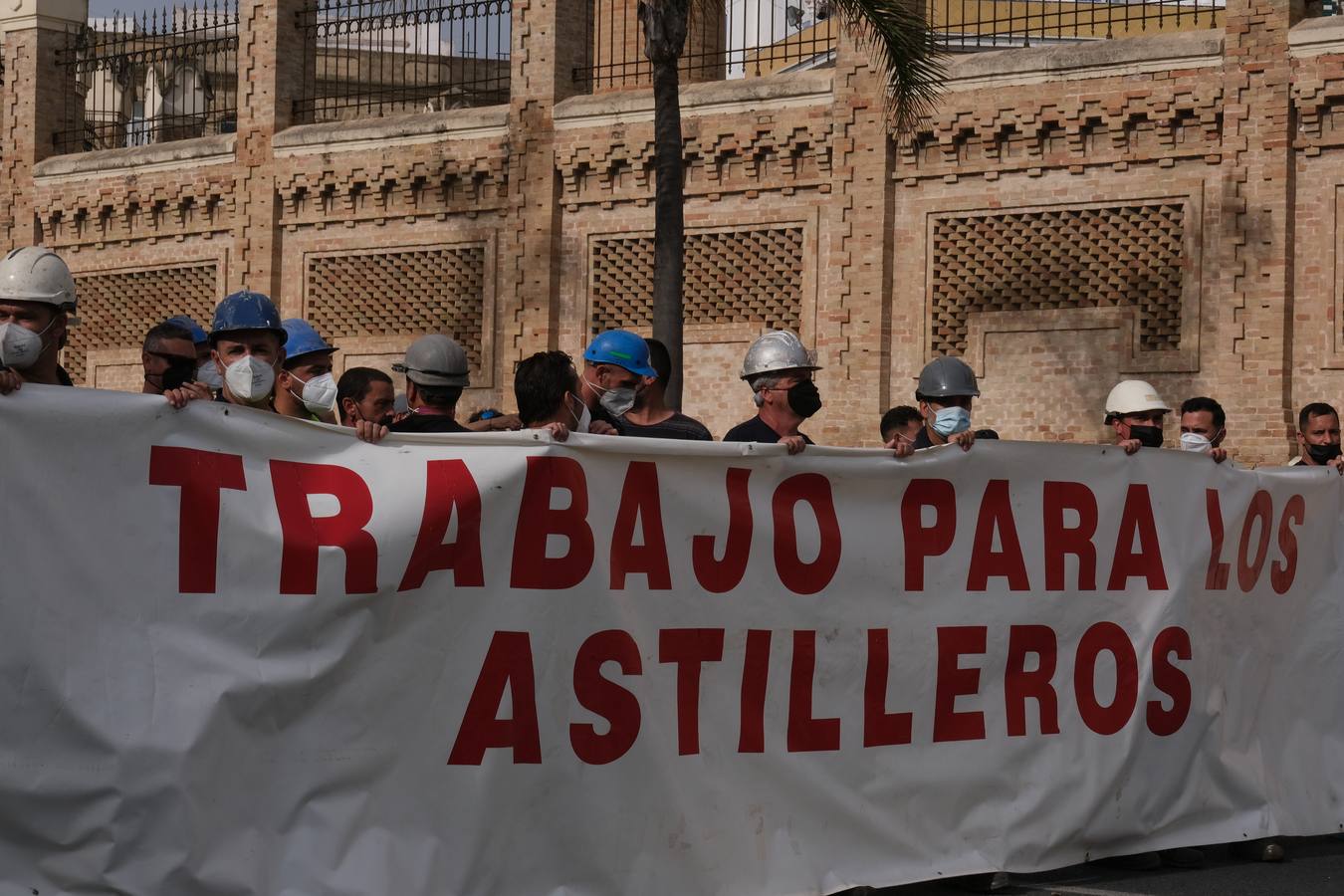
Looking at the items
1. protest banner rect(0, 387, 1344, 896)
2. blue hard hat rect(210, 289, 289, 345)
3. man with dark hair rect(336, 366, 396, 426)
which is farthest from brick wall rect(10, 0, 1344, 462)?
blue hard hat rect(210, 289, 289, 345)

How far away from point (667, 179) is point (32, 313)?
9.81m

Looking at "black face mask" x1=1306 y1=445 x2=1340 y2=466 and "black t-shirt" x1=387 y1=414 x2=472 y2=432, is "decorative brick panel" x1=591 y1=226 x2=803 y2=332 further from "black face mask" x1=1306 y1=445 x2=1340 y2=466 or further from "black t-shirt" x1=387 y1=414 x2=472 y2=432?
"black t-shirt" x1=387 y1=414 x2=472 y2=432

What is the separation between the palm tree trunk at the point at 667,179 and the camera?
15.0 metres

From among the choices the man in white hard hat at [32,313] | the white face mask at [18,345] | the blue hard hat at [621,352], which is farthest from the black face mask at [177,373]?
the blue hard hat at [621,352]

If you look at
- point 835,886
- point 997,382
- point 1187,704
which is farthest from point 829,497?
point 997,382

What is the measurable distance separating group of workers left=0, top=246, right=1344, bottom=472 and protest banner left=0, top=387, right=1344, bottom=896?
0.21 metres

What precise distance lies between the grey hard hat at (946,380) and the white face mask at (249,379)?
306 cm

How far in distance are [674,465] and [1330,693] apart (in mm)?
3460

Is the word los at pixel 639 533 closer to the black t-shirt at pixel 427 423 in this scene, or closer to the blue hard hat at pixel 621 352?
the black t-shirt at pixel 427 423

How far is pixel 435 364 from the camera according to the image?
6445mm

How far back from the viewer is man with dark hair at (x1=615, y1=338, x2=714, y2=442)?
7.39 metres

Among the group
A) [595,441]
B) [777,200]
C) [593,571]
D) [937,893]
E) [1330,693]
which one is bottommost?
[937,893]

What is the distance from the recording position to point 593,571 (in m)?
5.63

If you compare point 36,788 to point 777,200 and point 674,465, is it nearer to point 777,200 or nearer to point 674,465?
point 674,465
